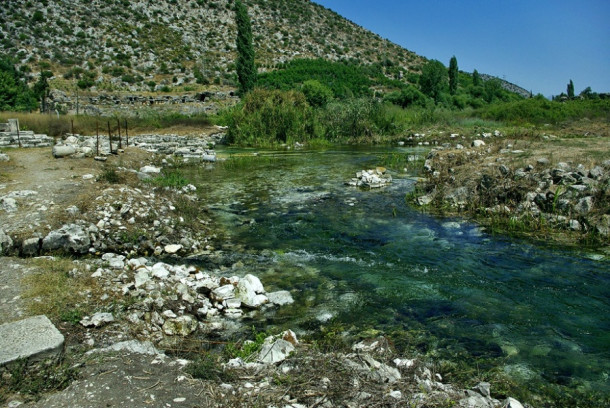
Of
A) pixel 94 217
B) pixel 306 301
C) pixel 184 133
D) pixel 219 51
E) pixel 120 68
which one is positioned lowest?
pixel 306 301

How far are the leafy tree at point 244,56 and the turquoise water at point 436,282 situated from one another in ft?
101

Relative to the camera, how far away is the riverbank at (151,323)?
3039 mm

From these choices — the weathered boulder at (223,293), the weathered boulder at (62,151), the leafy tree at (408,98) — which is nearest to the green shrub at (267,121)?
the weathered boulder at (62,151)

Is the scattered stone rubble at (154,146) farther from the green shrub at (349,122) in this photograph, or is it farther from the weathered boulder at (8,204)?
the green shrub at (349,122)

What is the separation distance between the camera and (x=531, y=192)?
8664mm

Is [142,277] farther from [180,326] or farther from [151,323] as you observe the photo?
[180,326]

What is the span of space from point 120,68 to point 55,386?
173 ft

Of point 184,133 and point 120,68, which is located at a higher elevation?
point 120,68

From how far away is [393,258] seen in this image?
676cm

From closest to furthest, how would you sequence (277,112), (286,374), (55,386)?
(55,386)
(286,374)
(277,112)

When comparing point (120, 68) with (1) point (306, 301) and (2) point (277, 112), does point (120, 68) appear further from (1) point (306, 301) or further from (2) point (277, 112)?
(1) point (306, 301)

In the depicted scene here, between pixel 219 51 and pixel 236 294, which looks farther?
pixel 219 51

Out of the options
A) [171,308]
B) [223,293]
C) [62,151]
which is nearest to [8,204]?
[171,308]

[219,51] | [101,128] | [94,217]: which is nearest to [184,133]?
[101,128]
